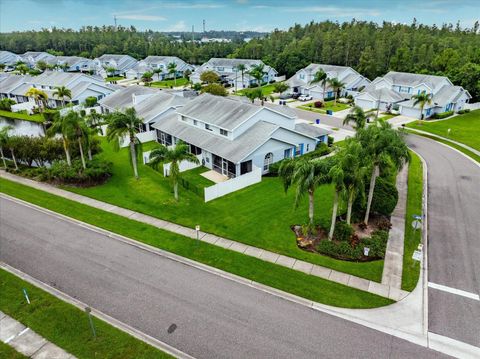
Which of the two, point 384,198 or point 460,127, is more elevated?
point 384,198

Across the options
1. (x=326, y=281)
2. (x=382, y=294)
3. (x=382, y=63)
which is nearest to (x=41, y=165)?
(x=326, y=281)

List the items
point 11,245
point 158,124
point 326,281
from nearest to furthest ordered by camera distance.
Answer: point 326,281 < point 11,245 < point 158,124

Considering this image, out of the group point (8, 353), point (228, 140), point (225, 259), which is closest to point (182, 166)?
point (228, 140)

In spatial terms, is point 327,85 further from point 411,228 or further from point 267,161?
point 411,228

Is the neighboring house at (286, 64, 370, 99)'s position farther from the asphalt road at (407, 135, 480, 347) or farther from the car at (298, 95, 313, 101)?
the asphalt road at (407, 135, 480, 347)

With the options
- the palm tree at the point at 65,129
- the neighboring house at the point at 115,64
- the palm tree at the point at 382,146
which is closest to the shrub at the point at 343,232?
the palm tree at the point at 382,146

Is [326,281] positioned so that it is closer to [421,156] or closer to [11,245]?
[11,245]

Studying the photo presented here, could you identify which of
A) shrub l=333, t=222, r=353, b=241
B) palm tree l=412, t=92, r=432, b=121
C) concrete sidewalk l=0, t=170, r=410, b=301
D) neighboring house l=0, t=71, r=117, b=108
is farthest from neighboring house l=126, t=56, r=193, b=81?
shrub l=333, t=222, r=353, b=241
